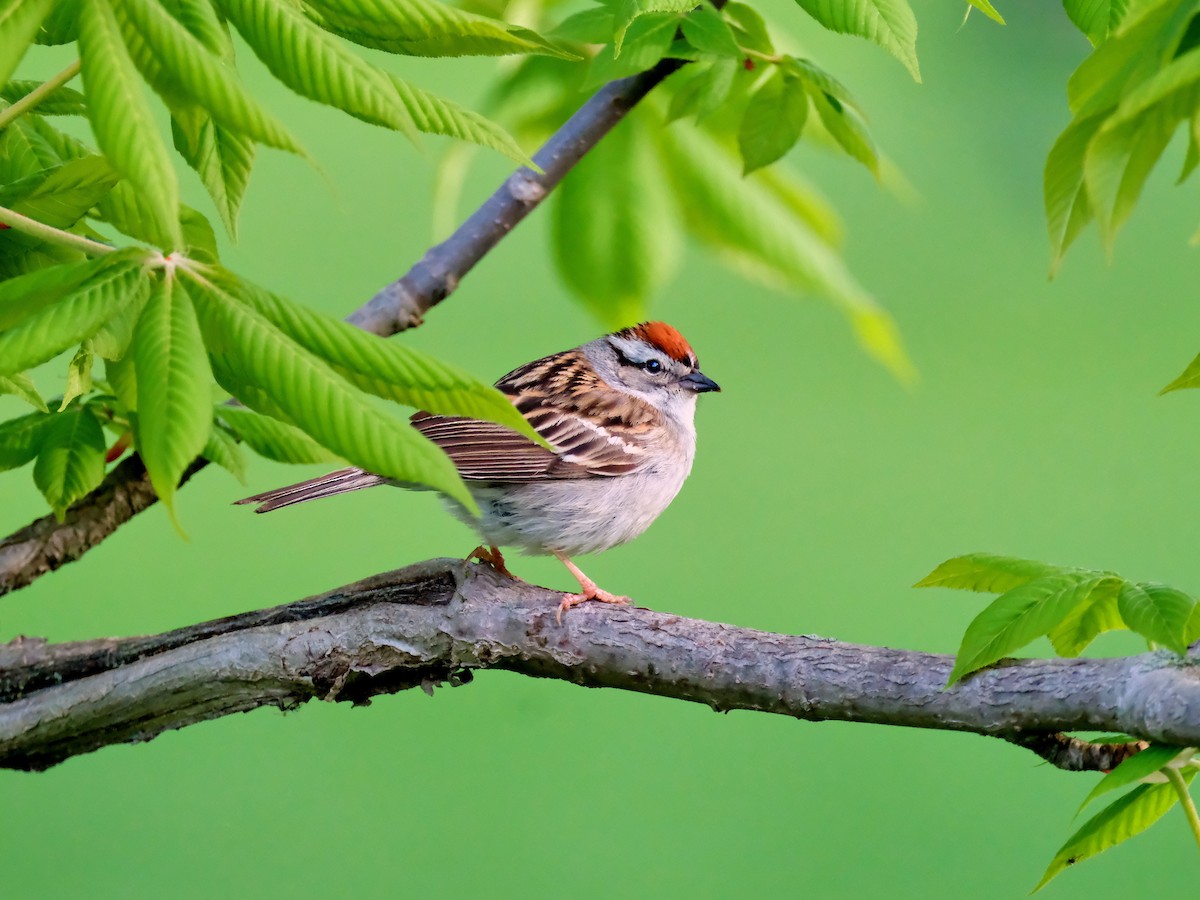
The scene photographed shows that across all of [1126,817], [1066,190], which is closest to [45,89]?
[1066,190]

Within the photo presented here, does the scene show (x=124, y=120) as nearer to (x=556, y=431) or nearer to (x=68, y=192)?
(x=68, y=192)

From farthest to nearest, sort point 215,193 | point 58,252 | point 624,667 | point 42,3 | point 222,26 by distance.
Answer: point 624,667 < point 58,252 < point 215,193 < point 222,26 < point 42,3

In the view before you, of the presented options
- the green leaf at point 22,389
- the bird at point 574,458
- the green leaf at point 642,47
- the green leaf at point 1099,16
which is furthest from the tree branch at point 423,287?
the green leaf at point 1099,16

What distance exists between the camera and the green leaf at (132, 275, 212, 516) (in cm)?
71

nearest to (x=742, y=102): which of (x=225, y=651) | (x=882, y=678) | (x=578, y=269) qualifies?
(x=578, y=269)

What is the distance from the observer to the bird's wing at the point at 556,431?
1843mm

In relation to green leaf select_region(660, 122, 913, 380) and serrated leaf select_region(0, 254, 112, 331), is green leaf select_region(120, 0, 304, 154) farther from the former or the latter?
green leaf select_region(660, 122, 913, 380)

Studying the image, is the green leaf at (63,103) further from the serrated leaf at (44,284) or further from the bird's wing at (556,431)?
the bird's wing at (556,431)

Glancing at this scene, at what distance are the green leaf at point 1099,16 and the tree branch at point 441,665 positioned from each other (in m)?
0.49

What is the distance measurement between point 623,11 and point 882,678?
1.91 feet

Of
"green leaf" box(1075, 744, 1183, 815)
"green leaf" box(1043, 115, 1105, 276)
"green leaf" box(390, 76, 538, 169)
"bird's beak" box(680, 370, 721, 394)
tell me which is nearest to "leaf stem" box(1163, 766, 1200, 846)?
"green leaf" box(1075, 744, 1183, 815)

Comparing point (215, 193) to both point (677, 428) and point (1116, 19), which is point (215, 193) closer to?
point (1116, 19)

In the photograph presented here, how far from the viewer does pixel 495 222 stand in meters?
1.54

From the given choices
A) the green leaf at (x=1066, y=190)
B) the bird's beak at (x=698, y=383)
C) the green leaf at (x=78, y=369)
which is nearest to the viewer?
the green leaf at (x=1066, y=190)
